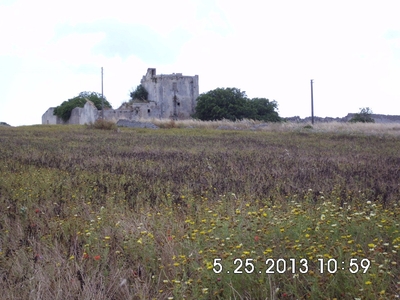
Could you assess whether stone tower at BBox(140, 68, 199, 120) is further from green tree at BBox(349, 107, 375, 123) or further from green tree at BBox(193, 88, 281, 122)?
green tree at BBox(349, 107, 375, 123)

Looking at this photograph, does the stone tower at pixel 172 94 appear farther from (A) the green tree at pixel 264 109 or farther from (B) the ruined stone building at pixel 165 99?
(A) the green tree at pixel 264 109

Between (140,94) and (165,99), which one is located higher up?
(140,94)

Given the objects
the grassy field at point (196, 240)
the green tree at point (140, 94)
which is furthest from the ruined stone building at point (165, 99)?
the grassy field at point (196, 240)

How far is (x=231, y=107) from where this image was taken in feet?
249

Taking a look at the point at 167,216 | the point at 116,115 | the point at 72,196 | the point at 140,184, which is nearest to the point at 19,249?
the point at 167,216

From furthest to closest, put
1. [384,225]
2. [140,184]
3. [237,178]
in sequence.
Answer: [237,178], [140,184], [384,225]

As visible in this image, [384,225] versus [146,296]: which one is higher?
[384,225]

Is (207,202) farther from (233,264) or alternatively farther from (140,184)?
(233,264)

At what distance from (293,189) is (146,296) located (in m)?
4.46

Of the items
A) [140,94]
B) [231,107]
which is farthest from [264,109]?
[140,94]

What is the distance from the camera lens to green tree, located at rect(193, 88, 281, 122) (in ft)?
246

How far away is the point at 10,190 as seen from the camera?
8.08 meters

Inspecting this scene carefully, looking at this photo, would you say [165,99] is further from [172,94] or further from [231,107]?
[231,107]

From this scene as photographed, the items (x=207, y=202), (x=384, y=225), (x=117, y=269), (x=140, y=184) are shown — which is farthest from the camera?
(x=140, y=184)
